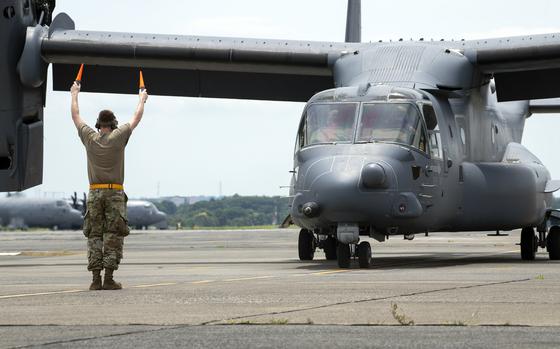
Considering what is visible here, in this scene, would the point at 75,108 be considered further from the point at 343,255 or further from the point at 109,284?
the point at 343,255

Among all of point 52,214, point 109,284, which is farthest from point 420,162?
point 52,214

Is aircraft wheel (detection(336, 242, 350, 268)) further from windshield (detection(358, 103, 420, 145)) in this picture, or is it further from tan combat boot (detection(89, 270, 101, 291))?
tan combat boot (detection(89, 270, 101, 291))

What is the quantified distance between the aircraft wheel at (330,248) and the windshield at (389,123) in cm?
384

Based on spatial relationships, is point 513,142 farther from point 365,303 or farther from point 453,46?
point 365,303

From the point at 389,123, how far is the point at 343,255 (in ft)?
7.16

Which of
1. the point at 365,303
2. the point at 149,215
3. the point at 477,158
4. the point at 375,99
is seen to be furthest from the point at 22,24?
the point at 149,215

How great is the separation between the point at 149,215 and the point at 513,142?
86.7 meters

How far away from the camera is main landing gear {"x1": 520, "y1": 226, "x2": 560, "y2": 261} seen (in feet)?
69.6

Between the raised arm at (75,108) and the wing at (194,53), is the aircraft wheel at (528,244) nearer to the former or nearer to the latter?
the wing at (194,53)

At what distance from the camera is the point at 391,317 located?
26.9ft

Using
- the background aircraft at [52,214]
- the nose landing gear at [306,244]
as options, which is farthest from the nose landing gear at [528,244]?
the background aircraft at [52,214]

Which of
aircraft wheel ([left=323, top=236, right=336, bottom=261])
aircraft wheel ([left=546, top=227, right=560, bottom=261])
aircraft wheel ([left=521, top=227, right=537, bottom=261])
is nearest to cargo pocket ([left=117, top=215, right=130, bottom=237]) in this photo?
aircraft wheel ([left=323, top=236, right=336, bottom=261])

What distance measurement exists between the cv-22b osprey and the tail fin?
5.67m

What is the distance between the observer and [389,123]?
16969mm
